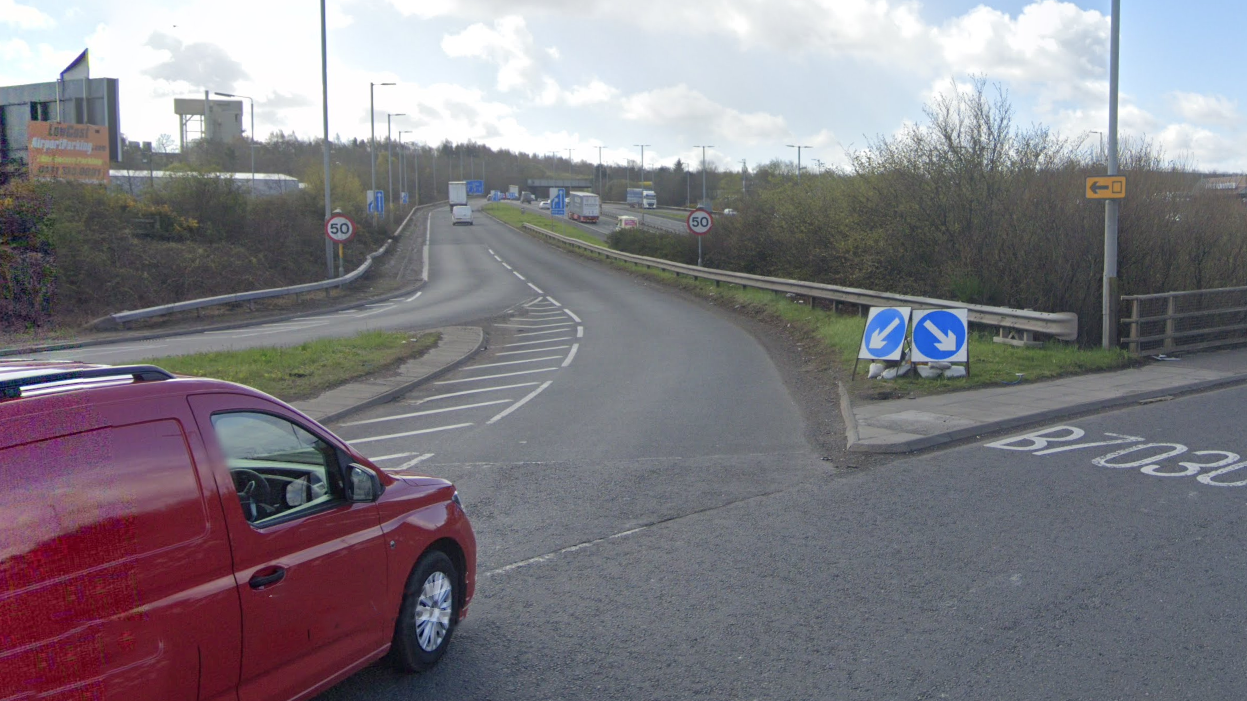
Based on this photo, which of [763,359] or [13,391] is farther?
[763,359]

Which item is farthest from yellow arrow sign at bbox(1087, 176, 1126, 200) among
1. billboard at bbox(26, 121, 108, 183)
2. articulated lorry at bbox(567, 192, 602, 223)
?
articulated lorry at bbox(567, 192, 602, 223)

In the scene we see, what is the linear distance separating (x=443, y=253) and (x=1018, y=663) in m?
53.5

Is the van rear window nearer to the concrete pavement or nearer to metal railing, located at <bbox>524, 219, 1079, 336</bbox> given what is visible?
the concrete pavement

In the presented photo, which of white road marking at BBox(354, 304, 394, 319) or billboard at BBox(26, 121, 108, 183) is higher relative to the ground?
billboard at BBox(26, 121, 108, 183)

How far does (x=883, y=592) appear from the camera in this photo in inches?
246

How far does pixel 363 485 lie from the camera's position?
475cm

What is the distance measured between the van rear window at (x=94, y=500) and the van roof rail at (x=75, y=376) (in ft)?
0.78

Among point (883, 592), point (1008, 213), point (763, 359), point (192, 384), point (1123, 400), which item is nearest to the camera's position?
point (192, 384)

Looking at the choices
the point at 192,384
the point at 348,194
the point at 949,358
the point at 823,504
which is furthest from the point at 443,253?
the point at 192,384

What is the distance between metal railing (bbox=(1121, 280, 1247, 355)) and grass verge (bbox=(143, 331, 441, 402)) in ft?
44.1

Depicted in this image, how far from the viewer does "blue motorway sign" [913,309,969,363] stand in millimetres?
14609

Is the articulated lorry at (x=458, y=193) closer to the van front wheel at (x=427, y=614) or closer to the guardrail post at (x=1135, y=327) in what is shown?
the guardrail post at (x=1135, y=327)

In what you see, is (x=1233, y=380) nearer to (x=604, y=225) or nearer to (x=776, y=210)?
(x=776, y=210)

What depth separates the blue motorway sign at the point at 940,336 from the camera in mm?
14609
